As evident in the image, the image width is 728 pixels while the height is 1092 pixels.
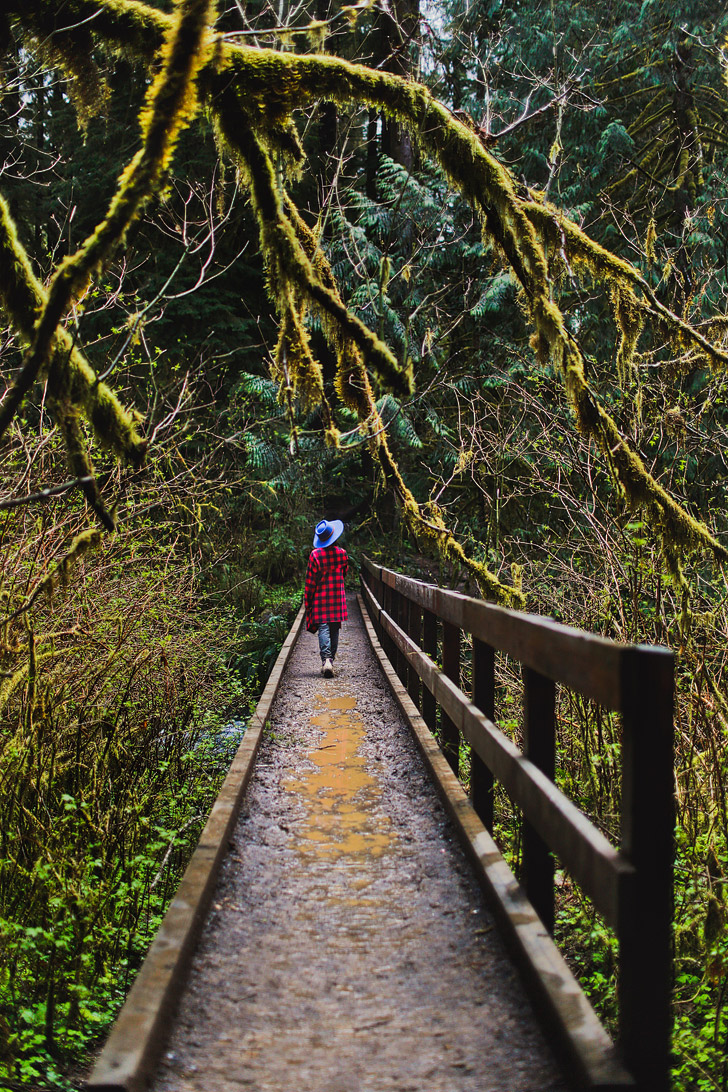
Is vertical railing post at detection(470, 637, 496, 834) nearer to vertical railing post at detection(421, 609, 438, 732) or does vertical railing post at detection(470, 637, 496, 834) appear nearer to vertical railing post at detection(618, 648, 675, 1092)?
vertical railing post at detection(618, 648, 675, 1092)

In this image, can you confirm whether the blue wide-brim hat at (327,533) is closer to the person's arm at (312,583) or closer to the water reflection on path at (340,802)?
the person's arm at (312,583)

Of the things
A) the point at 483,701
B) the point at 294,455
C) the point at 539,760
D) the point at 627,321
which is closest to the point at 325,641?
the point at 294,455

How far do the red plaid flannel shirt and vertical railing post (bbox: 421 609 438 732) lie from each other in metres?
2.72

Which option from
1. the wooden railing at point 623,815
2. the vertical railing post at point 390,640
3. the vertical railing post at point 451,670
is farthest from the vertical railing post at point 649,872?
the vertical railing post at point 390,640

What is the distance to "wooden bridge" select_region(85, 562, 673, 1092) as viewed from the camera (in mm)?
2207

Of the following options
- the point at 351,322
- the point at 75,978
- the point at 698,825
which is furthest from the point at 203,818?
the point at 351,322

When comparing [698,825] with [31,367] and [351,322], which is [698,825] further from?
[31,367]

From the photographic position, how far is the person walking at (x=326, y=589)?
10.1 metres

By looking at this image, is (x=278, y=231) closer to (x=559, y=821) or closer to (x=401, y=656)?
(x=559, y=821)

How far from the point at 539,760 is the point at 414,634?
206 inches

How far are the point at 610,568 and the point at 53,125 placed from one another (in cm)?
1859

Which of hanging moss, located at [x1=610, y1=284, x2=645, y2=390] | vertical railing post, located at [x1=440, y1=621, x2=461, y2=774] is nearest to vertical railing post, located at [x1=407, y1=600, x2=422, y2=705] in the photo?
vertical railing post, located at [x1=440, y1=621, x2=461, y2=774]

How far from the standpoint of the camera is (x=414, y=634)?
8.42 metres

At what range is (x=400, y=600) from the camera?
33.6ft
